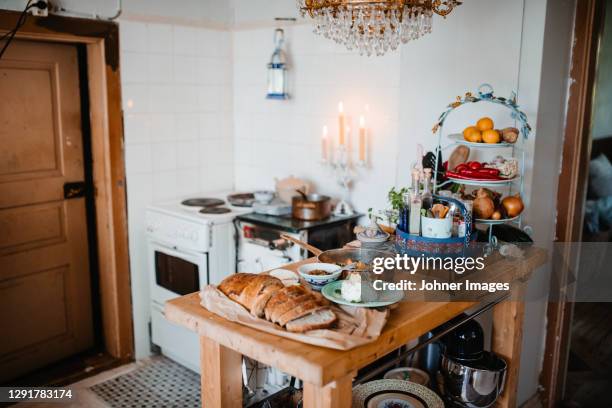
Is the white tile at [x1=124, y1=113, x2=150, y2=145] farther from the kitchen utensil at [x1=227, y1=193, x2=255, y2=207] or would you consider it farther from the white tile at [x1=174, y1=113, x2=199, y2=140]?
the kitchen utensil at [x1=227, y1=193, x2=255, y2=207]

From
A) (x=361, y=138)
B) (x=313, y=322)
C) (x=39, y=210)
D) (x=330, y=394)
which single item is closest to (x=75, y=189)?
(x=39, y=210)

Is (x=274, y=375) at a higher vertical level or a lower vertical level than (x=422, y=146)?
lower

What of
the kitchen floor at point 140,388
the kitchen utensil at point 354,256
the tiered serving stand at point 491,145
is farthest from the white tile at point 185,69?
the kitchen utensil at point 354,256

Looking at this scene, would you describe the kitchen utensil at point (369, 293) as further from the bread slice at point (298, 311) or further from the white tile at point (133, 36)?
the white tile at point (133, 36)

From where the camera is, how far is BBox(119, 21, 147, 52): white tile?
11.5 ft

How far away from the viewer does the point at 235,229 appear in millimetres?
3527

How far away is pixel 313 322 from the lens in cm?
172

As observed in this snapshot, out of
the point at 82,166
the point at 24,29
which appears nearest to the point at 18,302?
the point at 82,166

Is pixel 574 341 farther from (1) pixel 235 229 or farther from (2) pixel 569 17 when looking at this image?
(1) pixel 235 229

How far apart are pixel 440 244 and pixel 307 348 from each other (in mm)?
747

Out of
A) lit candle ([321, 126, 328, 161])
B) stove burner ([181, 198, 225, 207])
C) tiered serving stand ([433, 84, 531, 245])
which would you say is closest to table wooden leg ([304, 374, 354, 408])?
tiered serving stand ([433, 84, 531, 245])

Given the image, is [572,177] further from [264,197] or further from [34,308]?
[34,308]

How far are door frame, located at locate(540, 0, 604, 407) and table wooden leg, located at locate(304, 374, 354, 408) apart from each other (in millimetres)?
1891

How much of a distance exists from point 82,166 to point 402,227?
2.26m
